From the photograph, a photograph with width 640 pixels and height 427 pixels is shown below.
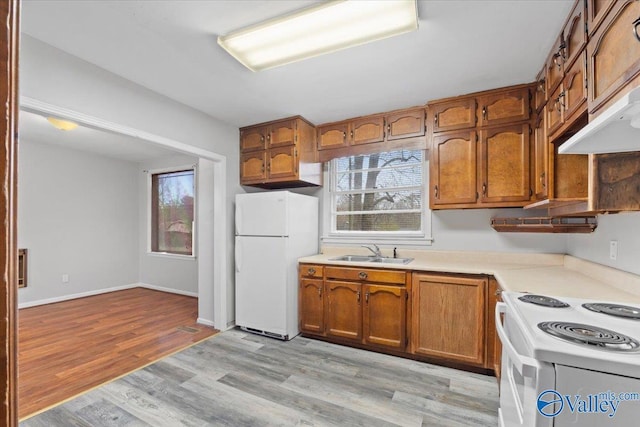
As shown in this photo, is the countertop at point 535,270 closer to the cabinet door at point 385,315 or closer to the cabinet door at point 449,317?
the cabinet door at point 449,317

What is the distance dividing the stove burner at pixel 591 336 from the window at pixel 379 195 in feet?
6.70

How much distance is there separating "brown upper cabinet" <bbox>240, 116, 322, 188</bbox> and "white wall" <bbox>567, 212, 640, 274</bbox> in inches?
97.9

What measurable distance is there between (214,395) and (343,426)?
0.94 metres

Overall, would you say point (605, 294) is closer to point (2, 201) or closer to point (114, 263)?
point (2, 201)

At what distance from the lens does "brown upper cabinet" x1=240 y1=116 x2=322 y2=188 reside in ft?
10.6

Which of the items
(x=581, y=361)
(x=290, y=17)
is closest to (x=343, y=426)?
(x=581, y=361)

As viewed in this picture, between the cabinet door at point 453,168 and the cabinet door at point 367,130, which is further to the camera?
the cabinet door at point 367,130

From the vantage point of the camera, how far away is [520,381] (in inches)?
43.4

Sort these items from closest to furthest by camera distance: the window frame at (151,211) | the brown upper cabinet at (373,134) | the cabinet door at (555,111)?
the cabinet door at (555,111)
the brown upper cabinet at (373,134)
the window frame at (151,211)

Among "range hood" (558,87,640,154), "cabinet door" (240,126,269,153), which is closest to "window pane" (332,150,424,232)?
"cabinet door" (240,126,269,153)

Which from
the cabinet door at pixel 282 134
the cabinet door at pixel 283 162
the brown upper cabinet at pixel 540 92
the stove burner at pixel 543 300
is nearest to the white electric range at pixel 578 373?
the stove burner at pixel 543 300

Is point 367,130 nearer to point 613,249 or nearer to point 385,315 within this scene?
point 385,315

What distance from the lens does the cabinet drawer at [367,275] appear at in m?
2.67

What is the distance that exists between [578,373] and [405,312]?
1811 millimetres
